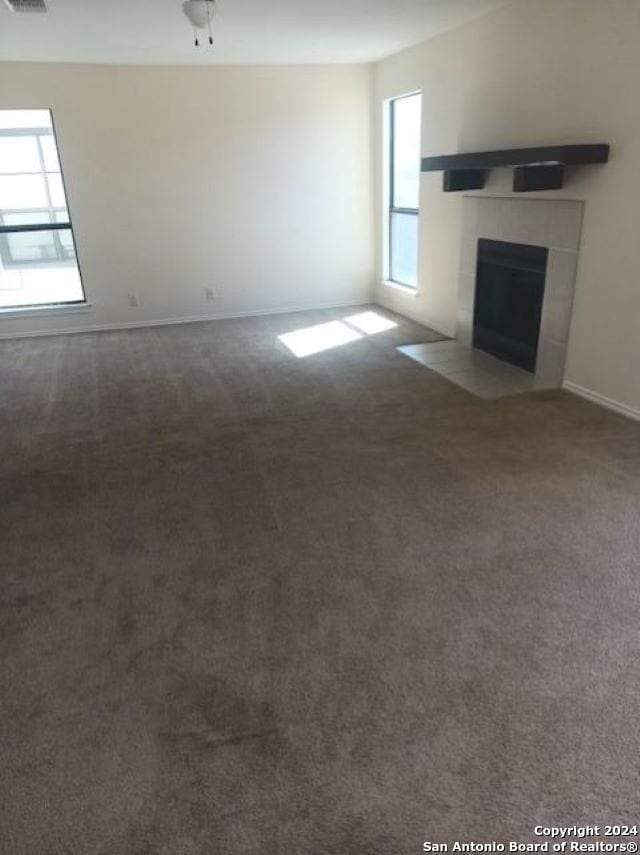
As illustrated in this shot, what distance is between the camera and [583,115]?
3.38m

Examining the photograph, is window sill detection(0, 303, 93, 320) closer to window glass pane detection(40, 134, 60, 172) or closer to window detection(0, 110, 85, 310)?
window detection(0, 110, 85, 310)

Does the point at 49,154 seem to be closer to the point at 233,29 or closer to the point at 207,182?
the point at 207,182

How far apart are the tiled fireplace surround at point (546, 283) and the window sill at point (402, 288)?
957mm

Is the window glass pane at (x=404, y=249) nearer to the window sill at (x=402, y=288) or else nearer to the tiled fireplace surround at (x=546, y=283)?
the window sill at (x=402, y=288)

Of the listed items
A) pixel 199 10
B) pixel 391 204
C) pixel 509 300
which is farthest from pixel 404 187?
pixel 199 10

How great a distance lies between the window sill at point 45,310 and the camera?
226 inches

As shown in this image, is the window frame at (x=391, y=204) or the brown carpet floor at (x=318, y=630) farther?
the window frame at (x=391, y=204)

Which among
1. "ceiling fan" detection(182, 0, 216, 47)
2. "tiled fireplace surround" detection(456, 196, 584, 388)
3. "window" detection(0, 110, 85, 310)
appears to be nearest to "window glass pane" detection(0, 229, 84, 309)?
"window" detection(0, 110, 85, 310)

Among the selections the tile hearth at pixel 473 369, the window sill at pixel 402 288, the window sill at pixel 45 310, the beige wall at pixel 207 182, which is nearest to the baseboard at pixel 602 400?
the tile hearth at pixel 473 369

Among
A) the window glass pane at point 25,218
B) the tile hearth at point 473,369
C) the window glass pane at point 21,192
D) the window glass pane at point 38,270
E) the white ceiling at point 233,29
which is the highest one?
the white ceiling at point 233,29

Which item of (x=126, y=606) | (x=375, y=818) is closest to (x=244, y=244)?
(x=126, y=606)

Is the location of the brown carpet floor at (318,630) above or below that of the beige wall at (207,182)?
below

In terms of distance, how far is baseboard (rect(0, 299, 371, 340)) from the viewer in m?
5.86

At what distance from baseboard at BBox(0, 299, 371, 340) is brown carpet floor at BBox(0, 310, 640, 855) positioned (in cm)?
256
